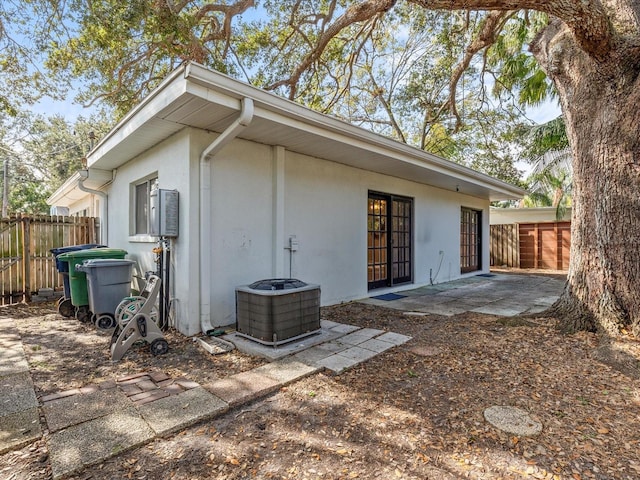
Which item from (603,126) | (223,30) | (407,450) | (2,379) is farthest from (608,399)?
(223,30)

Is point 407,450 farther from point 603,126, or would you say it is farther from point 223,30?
point 223,30

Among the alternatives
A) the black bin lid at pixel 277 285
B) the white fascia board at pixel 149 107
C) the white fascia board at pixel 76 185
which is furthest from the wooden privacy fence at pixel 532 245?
the white fascia board at pixel 76 185

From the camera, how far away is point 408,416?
7.44 ft

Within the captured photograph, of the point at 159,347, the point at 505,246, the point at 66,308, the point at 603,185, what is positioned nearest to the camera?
the point at 159,347

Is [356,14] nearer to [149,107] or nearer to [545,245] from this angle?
[149,107]

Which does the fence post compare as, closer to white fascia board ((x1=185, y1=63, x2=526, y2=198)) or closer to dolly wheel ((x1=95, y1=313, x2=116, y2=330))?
dolly wheel ((x1=95, y1=313, x2=116, y2=330))

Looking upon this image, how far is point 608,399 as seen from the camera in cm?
246

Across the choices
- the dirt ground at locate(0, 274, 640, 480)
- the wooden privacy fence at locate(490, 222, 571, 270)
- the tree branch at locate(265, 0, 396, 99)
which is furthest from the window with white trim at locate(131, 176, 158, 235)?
the wooden privacy fence at locate(490, 222, 571, 270)

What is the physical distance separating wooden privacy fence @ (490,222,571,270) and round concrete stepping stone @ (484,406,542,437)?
12055mm

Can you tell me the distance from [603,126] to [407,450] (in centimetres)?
420

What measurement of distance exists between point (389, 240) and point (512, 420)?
16.2 feet

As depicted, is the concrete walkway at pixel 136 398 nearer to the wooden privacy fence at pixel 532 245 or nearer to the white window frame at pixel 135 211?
the white window frame at pixel 135 211

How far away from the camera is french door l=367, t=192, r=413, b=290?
6.71 meters

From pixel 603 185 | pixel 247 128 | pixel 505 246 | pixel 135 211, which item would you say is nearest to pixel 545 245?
pixel 505 246
